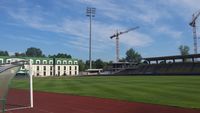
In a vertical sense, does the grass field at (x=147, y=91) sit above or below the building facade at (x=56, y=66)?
below

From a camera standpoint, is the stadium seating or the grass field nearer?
Result: the grass field

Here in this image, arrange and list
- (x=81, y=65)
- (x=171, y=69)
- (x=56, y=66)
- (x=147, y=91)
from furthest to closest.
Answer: (x=81, y=65) → (x=56, y=66) → (x=171, y=69) → (x=147, y=91)

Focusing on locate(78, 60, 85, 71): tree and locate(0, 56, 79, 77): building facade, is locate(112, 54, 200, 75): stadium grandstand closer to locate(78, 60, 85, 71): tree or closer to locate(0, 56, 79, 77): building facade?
locate(0, 56, 79, 77): building facade

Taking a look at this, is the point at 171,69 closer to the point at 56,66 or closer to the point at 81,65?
the point at 56,66

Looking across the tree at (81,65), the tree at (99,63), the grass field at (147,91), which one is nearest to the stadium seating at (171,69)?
the grass field at (147,91)

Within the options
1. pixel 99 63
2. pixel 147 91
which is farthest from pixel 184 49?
pixel 147 91

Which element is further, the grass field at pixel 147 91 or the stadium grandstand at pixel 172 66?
the stadium grandstand at pixel 172 66

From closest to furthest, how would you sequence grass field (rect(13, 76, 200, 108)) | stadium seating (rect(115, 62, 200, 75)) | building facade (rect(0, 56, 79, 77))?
grass field (rect(13, 76, 200, 108)) < stadium seating (rect(115, 62, 200, 75)) < building facade (rect(0, 56, 79, 77))

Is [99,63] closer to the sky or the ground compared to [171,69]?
closer to the sky

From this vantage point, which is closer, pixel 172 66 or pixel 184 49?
pixel 172 66

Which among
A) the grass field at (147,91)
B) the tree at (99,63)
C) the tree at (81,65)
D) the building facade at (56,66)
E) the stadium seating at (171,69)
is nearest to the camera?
the grass field at (147,91)

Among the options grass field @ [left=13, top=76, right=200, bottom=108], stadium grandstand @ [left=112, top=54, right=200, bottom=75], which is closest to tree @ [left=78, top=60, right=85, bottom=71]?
stadium grandstand @ [left=112, top=54, right=200, bottom=75]

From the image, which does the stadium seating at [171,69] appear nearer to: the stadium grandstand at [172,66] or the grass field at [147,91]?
the stadium grandstand at [172,66]

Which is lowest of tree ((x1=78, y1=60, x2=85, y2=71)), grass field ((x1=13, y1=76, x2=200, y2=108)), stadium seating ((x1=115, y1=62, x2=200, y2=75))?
grass field ((x1=13, y1=76, x2=200, y2=108))
